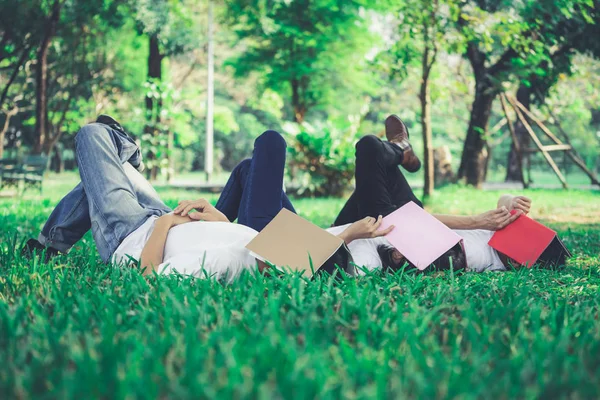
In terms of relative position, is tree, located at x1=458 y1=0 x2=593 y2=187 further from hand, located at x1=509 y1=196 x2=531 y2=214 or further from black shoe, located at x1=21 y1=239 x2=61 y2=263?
black shoe, located at x1=21 y1=239 x2=61 y2=263

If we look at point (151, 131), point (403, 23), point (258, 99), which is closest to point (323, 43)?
point (151, 131)

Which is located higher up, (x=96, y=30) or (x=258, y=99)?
(x=96, y=30)

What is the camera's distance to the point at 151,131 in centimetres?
1580

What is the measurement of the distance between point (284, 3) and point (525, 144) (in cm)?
1076

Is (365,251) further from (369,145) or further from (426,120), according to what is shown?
(426,120)

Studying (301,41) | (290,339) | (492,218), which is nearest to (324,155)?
(301,41)

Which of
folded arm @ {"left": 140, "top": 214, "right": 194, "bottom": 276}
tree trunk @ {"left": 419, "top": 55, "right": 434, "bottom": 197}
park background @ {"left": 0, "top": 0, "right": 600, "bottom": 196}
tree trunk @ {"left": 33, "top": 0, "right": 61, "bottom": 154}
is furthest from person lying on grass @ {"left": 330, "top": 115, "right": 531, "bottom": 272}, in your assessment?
tree trunk @ {"left": 33, "top": 0, "right": 61, "bottom": 154}

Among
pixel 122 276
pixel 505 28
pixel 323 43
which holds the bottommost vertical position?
pixel 122 276

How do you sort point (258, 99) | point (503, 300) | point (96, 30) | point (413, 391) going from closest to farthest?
point (413, 391)
point (503, 300)
point (96, 30)
point (258, 99)

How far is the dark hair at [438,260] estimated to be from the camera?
3230mm

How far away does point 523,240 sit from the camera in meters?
3.36

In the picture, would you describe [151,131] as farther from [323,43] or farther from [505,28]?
[505,28]

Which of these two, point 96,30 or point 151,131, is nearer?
point 151,131

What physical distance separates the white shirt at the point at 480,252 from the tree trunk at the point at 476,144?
9.91m
